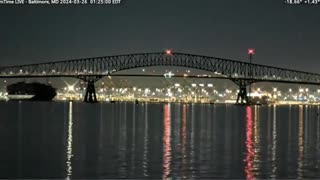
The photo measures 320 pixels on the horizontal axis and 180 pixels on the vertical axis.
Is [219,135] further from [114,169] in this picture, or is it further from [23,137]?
[114,169]

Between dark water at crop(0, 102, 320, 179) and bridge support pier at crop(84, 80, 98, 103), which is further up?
bridge support pier at crop(84, 80, 98, 103)

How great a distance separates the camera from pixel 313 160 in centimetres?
3200

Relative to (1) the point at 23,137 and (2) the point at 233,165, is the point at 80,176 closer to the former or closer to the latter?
(2) the point at 233,165

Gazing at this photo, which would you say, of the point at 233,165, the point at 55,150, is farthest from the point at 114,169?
the point at 55,150

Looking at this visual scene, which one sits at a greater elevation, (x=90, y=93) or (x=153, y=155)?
(x=90, y=93)

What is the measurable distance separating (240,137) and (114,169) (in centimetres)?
2062

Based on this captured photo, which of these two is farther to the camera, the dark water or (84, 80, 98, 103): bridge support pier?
(84, 80, 98, 103): bridge support pier

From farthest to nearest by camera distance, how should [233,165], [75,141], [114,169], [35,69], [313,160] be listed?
[35,69] → [75,141] → [313,160] → [233,165] → [114,169]

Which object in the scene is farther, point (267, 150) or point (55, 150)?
point (267, 150)

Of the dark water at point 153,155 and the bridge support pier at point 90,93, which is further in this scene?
the bridge support pier at point 90,93

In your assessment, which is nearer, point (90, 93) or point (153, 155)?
point (153, 155)

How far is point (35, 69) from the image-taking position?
19812 cm

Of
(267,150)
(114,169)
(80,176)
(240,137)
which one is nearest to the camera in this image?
(80,176)

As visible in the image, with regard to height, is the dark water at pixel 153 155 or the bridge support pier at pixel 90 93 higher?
the bridge support pier at pixel 90 93
